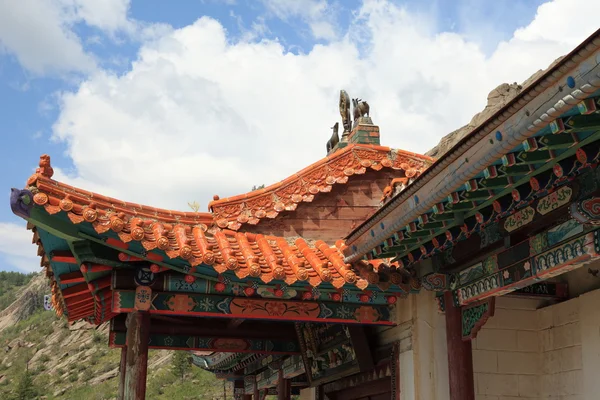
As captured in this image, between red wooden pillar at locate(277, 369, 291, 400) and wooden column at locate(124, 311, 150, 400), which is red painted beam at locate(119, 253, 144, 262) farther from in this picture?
red wooden pillar at locate(277, 369, 291, 400)

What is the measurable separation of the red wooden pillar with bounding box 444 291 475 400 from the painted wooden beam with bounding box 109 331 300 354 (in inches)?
121

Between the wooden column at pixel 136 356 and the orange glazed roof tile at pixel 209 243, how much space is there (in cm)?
69

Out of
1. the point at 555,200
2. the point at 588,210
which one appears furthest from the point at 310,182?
the point at 588,210

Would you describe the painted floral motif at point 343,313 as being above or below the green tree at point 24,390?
below

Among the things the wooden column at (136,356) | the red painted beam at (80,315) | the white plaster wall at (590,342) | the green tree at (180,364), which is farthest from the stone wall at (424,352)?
the green tree at (180,364)

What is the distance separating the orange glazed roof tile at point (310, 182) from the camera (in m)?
7.07

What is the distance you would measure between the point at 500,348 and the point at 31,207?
13.9 feet

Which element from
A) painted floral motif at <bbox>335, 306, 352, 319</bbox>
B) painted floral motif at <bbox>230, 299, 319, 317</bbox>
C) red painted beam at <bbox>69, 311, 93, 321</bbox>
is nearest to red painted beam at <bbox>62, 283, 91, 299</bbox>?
red painted beam at <bbox>69, 311, 93, 321</bbox>

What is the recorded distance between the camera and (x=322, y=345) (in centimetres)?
793

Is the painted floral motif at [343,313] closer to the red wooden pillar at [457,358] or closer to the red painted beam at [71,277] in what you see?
the red wooden pillar at [457,358]

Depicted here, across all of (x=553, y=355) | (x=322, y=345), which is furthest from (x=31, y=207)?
(x=553, y=355)

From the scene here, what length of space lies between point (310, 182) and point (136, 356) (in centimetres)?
278

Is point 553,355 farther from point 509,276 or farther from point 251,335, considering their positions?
point 251,335

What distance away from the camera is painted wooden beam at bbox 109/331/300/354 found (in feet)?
25.7
